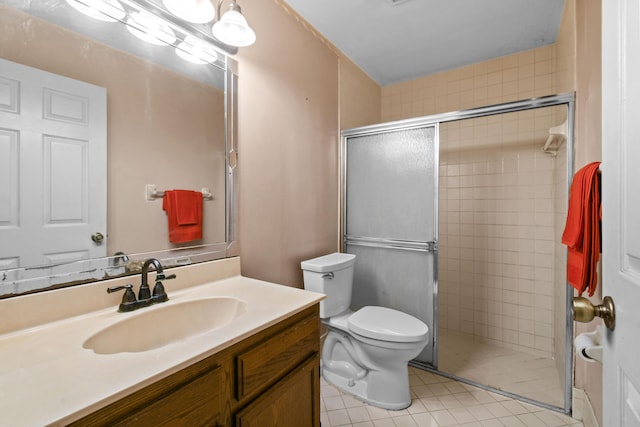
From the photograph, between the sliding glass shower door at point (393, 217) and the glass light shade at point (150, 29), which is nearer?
the glass light shade at point (150, 29)

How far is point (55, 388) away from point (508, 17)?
2696 millimetres

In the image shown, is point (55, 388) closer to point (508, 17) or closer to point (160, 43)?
point (160, 43)

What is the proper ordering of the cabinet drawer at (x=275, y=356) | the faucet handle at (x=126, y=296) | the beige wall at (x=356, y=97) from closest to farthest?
the cabinet drawer at (x=275, y=356) → the faucet handle at (x=126, y=296) → the beige wall at (x=356, y=97)

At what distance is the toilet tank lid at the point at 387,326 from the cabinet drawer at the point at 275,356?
0.56 metres

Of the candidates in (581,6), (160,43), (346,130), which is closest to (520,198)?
(581,6)

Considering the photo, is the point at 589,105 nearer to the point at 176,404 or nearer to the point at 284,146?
the point at 284,146

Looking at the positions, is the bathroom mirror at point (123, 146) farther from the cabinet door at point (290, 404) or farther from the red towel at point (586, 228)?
the red towel at point (586, 228)

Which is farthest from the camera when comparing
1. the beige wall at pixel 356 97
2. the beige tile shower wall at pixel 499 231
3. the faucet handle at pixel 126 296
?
the beige wall at pixel 356 97

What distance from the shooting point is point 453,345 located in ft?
7.78

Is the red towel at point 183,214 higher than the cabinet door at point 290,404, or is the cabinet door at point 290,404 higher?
the red towel at point 183,214

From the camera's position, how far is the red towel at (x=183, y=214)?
1198 millimetres

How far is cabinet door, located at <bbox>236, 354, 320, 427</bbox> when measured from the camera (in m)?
0.84

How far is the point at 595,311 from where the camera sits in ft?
1.91

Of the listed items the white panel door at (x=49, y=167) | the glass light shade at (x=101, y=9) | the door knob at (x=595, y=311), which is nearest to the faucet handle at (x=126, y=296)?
the white panel door at (x=49, y=167)
